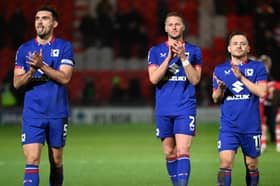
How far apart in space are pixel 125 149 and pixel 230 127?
776 centimetres

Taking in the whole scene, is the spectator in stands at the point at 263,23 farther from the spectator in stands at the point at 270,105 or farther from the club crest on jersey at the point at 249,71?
the club crest on jersey at the point at 249,71

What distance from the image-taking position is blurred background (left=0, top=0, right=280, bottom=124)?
2483cm

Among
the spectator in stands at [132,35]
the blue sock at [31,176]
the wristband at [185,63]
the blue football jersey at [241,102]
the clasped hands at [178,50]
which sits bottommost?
the blue sock at [31,176]

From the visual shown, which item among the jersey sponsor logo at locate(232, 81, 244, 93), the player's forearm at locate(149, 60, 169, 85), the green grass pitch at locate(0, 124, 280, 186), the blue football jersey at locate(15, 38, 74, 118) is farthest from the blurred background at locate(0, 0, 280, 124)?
the blue football jersey at locate(15, 38, 74, 118)

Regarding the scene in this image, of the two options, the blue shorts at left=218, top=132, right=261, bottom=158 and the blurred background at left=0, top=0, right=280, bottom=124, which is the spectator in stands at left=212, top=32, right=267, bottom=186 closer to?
the blue shorts at left=218, top=132, right=261, bottom=158

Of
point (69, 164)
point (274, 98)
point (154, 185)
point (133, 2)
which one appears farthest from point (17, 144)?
point (133, 2)

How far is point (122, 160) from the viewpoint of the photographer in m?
14.3

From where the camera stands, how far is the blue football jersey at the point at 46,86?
8.48 metres

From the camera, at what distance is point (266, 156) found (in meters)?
15.0

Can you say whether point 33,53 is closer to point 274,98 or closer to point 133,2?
point 274,98

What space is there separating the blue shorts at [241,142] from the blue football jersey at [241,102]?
6cm

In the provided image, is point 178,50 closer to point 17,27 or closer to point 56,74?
point 56,74

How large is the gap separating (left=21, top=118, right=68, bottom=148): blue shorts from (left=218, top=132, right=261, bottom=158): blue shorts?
6.05ft

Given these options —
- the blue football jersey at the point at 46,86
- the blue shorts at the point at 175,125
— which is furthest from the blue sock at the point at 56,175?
the blue shorts at the point at 175,125
